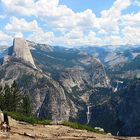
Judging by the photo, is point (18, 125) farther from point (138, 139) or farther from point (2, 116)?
point (138, 139)

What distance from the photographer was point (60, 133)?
235 feet

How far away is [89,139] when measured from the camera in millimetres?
66000

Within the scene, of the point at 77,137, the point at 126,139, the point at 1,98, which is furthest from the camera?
the point at 1,98

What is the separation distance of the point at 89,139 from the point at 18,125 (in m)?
16.2

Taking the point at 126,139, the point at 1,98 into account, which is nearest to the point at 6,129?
the point at 126,139

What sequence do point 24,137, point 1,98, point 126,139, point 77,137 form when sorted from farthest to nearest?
point 1,98, point 126,139, point 77,137, point 24,137

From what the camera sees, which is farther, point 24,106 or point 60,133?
point 24,106

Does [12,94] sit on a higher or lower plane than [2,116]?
higher

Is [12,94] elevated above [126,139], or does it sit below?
above

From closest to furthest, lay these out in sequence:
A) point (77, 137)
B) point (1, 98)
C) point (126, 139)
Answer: point (77, 137) → point (126, 139) → point (1, 98)

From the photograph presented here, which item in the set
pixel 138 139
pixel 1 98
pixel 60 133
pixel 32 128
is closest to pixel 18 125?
pixel 32 128

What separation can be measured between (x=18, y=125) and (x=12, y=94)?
4284 inches

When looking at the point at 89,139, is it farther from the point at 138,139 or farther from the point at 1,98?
the point at 1,98

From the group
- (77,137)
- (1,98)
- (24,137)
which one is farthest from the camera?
(1,98)
